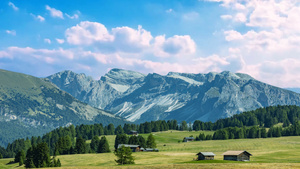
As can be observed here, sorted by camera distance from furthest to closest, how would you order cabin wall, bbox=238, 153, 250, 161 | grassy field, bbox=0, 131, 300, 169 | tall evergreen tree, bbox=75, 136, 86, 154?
tall evergreen tree, bbox=75, 136, 86, 154 < cabin wall, bbox=238, 153, 250, 161 < grassy field, bbox=0, 131, 300, 169

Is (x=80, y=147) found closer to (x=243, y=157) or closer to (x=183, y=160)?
(x=183, y=160)

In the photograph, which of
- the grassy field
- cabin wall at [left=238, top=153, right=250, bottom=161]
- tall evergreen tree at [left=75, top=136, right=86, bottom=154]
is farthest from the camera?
tall evergreen tree at [left=75, top=136, right=86, bottom=154]

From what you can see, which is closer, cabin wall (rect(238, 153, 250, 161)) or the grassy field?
the grassy field

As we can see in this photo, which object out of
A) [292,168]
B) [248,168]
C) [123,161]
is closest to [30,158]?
[123,161]

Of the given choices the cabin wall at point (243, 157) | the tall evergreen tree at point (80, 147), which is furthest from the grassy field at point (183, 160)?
the tall evergreen tree at point (80, 147)

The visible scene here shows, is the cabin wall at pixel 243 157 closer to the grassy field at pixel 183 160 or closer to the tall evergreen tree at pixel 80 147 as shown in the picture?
the grassy field at pixel 183 160

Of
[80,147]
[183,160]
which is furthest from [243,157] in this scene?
[80,147]

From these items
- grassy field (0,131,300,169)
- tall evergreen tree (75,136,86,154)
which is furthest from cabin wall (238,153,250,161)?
tall evergreen tree (75,136,86,154)

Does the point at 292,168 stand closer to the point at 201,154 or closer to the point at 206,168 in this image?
the point at 206,168

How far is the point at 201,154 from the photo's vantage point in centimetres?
10425

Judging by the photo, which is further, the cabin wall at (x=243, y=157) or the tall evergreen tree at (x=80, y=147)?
the tall evergreen tree at (x=80, y=147)

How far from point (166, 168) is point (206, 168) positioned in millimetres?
8762

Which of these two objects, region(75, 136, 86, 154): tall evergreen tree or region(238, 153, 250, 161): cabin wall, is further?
region(75, 136, 86, 154): tall evergreen tree

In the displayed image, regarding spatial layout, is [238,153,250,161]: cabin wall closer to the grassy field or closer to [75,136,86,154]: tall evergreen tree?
the grassy field
